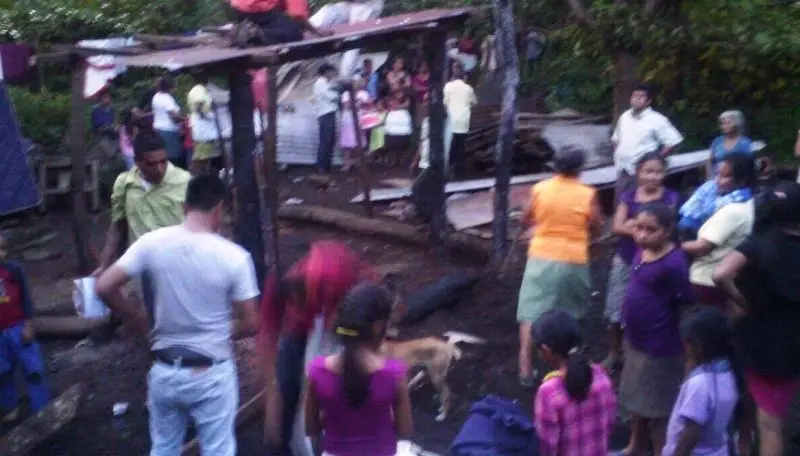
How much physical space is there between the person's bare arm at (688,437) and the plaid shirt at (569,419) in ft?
1.48

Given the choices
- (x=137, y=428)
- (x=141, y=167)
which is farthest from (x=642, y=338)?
(x=137, y=428)

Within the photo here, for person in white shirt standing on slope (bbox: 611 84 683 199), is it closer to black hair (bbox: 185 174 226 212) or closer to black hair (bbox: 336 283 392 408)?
black hair (bbox: 185 174 226 212)

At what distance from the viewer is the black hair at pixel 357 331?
3.83 metres

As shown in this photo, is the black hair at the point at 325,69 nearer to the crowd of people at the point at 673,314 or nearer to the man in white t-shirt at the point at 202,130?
the man in white t-shirt at the point at 202,130

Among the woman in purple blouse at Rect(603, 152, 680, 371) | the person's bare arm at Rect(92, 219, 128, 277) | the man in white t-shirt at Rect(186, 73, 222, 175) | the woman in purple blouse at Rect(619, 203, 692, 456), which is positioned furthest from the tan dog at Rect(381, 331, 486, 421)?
the man in white t-shirt at Rect(186, 73, 222, 175)

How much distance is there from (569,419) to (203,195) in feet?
6.09

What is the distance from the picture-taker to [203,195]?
4.62 meters

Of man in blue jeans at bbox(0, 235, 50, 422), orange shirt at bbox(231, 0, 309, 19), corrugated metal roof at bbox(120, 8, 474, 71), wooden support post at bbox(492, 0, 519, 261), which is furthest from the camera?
wooden support post at bbox(492, 0, 519, 261)

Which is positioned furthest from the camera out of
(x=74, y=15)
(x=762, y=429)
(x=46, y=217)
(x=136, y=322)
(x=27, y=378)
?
(x=74, y=15)

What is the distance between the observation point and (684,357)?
18.8 ft

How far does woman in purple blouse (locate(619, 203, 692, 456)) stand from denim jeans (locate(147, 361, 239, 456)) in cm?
220

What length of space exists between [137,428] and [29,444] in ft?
2.64

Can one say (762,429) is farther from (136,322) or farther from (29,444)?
(29,444)

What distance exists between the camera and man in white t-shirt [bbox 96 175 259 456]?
4602 millimetres
